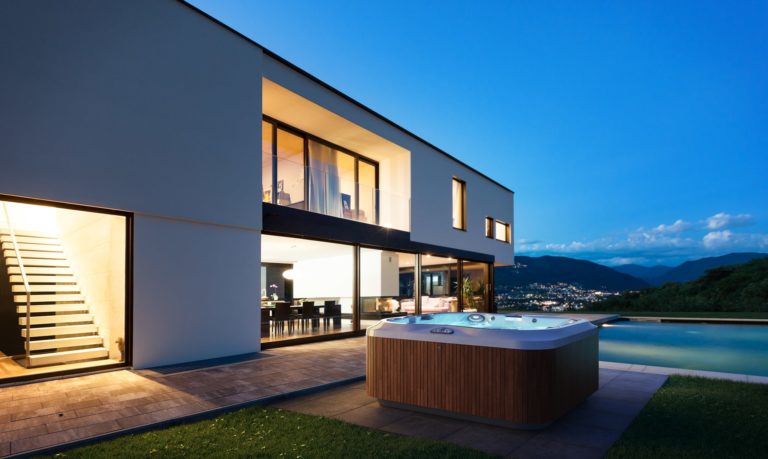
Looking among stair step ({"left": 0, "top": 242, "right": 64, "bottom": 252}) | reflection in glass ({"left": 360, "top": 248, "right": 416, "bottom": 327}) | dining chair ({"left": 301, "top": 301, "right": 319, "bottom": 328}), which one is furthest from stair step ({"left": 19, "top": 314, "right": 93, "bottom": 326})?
reflection in glass ({"left": 360, "top": 248, "right": 416, "bottom": 327})

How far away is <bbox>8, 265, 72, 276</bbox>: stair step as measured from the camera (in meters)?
7.21

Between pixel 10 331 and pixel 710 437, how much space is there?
28.9 feet

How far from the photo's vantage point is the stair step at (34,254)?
7476 millimetres

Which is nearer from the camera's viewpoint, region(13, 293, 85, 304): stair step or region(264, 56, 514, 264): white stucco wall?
region(13, 293, 85, 304): stair step

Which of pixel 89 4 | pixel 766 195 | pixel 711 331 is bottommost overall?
pixel 711 331

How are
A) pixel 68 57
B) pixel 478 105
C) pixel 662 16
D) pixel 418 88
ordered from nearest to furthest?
pixel 68 57 → pixel 662 16 → pixel 418 88 → pixel 478 105

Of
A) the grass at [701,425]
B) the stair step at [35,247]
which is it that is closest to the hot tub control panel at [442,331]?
the grass at [701,425]

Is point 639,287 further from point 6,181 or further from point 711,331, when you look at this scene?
point 6,181

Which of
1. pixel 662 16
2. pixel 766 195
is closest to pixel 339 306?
pixel 662 16

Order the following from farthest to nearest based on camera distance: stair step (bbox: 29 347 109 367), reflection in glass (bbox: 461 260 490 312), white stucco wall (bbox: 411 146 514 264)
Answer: reflection in glass (bbox: 461 260 490 312), white stucco wall (bbox: 411 146 514 264), stair step (bbox: 29 347 109 367)

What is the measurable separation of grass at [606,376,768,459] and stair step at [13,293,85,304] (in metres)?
7.95

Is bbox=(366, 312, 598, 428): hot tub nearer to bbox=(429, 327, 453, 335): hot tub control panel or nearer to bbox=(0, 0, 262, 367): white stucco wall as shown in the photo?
bbox=(429, 327, 453, 335): hot tub control panel

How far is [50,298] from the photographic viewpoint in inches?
285

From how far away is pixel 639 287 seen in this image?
79.9ft
